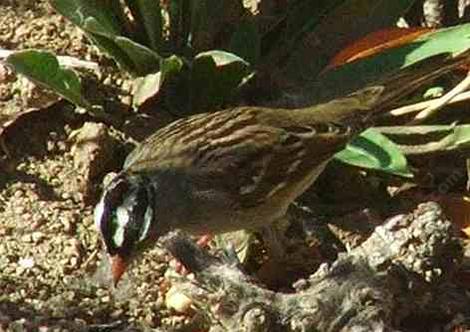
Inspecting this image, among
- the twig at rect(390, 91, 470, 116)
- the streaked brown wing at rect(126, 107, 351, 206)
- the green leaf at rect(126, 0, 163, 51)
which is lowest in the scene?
the twig at rect(390, 91, 470, 116)

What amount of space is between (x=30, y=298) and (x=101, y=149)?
66cm

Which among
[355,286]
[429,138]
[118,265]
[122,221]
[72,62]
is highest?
[72,62]

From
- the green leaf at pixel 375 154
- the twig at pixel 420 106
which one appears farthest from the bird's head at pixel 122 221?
the twig at pixel 420 106

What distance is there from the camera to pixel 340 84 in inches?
242

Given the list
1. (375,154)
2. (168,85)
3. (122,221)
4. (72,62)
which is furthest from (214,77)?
(122,221)

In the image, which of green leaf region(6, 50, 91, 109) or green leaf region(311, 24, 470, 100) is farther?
green leaf region(311, 24, 470, 100)

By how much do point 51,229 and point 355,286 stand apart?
1153mm

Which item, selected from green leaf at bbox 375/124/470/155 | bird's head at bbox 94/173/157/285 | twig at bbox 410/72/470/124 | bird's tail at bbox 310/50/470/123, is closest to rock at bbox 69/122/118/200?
bird's head at bbox 94/173/157/285

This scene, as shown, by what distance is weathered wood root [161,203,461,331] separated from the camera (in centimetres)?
512

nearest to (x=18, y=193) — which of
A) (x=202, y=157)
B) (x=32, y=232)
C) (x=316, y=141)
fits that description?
(x=32, y=232)

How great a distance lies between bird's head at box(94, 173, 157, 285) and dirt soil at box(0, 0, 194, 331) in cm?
28

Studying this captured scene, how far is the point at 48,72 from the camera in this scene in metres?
5.76

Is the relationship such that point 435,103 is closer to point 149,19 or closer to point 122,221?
point 149,19

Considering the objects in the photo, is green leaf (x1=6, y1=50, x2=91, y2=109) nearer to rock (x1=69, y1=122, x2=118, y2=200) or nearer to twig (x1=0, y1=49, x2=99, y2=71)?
rock (x1=69, y1=122, x2=118, y2=200)
